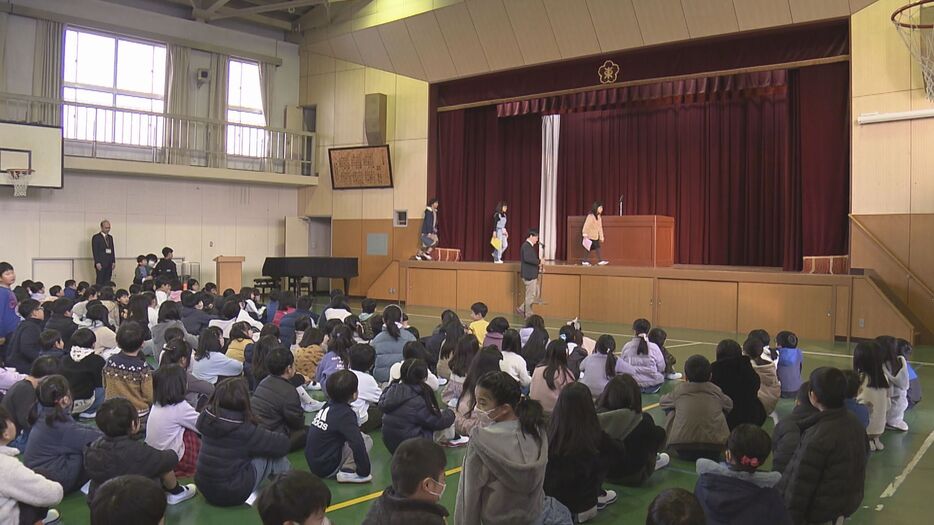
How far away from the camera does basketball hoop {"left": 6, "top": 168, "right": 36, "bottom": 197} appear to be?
46.0 ft

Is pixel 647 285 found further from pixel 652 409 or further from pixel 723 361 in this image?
pixel 723 361

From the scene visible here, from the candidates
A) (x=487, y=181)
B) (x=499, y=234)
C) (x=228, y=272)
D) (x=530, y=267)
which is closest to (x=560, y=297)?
(x=530, y=267)

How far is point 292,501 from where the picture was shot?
2.12m

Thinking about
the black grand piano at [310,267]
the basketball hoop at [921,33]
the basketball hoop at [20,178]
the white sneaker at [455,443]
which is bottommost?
the white sneaker at [455,443]

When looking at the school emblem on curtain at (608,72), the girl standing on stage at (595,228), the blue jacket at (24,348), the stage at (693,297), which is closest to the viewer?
the blue jacket at (24,348)

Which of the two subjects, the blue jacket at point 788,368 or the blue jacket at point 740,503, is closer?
the blue jacket at point 740,503

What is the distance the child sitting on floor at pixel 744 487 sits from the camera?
3014 mm

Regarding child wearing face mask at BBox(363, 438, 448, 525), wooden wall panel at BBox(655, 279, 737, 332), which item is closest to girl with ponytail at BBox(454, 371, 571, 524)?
child wearing face mask at BBox(363, 438, 448, 525)

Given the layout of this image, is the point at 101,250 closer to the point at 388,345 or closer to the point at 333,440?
the point at 388,345

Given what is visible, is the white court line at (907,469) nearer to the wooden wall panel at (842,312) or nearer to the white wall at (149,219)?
the wooden wall panel at (842,312)

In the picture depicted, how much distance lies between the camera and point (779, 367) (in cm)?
694

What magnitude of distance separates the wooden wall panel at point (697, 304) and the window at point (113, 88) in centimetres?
1139

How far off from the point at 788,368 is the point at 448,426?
3726mm

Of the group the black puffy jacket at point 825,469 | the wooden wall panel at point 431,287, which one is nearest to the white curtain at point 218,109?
the wooden wall panel at point 431,287
